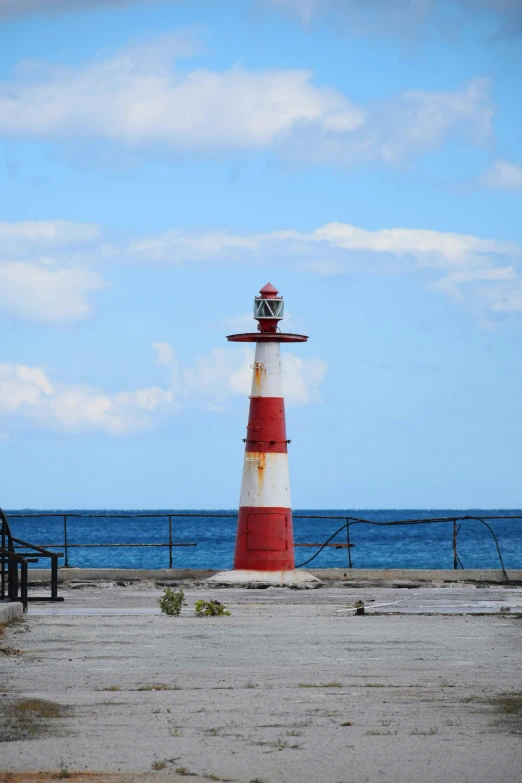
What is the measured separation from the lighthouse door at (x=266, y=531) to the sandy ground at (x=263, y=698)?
216 inches

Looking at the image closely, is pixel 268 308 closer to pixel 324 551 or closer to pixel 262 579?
pixel 262 579

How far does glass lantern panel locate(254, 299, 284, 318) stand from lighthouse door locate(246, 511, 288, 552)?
10.5 ft

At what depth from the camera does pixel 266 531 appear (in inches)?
806

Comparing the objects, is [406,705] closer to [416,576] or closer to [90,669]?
[90,669]

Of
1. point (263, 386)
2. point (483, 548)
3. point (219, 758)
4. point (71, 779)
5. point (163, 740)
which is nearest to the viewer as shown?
point (71, 779)

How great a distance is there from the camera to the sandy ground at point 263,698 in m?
6.45

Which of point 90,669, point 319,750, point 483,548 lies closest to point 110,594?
point 90,669

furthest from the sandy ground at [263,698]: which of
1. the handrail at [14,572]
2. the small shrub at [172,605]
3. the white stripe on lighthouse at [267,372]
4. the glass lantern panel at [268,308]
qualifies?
the glass lantern panel at [268,308]

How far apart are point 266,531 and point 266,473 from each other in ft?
3.09

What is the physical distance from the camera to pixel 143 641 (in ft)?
39.9

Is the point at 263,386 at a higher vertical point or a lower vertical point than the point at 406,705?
higher

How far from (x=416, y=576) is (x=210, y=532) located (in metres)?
85.9

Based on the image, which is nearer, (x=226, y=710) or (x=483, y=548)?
(x=226, y=710)

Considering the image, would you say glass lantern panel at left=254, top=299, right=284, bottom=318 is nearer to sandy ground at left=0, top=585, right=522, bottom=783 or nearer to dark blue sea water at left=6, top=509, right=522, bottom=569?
sandy ground at left=0, top=585, right=522, bottom=783
